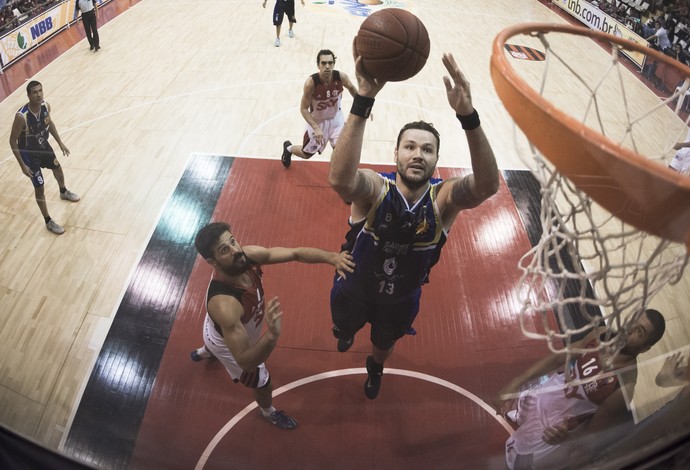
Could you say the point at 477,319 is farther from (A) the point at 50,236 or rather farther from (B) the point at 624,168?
(A) the point at 50,236

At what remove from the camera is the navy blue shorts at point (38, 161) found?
8.00 feet

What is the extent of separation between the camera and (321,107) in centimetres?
388

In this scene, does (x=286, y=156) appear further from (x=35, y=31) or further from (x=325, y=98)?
(x=35, y=31)

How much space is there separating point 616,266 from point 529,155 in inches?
17.7

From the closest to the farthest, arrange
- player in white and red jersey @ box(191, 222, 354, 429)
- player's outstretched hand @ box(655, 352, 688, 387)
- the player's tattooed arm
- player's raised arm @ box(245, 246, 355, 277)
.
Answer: player's outstretched hand @ box(655, 352, 688, 387)
the player's tattooed arm
player in white and red jersey @ box(191, 222, 354, 429)
player's raised arm @ box(245, 246, 355, 277)

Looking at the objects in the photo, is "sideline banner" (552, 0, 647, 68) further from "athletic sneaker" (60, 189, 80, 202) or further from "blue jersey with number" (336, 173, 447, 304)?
"athletic sneaker" (60, 189, 80, 202)

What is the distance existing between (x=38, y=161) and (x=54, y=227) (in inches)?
15.7

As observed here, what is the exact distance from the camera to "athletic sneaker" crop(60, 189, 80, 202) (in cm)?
255

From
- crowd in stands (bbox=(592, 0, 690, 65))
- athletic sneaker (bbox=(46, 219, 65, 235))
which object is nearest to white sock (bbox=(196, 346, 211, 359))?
athletic sneaker (bbox=(46, 219, 65, 235))

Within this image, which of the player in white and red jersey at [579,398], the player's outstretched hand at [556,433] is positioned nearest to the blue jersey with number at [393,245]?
the player in white and red jersey at [579,398]

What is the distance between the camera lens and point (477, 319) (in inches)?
106

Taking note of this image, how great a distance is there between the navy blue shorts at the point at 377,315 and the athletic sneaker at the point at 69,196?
5.72 ft

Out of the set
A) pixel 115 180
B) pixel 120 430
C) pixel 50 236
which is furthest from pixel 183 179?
pixel 120 430

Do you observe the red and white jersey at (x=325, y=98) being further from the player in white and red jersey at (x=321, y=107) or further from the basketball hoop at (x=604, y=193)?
the basketball hoop at (x=604, y=193)
